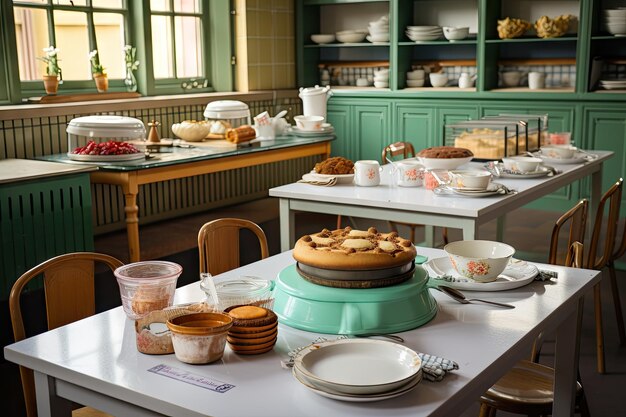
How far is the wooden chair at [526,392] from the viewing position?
6.51ft

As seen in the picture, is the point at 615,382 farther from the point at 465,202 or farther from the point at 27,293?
the point at 27,293

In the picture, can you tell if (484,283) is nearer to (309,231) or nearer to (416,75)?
(309,231)

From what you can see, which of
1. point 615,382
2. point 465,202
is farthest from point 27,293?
point 615,382

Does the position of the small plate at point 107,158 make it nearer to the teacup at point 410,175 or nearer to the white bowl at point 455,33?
the teacup at point 410,175

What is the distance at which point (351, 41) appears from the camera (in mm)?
6672

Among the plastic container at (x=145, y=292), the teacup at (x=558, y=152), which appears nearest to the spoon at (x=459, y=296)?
the plastic container at (x=145, y=292)

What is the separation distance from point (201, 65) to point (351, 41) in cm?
134

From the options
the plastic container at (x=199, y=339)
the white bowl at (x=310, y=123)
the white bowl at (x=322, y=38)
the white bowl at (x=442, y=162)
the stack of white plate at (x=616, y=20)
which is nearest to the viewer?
the plastic container at (x=199, y=339)

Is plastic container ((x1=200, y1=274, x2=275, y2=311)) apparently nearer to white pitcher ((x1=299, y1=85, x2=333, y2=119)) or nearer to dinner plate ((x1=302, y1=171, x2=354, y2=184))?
dinner plate ((x1=302, y1=171, x2=354, y2=184))

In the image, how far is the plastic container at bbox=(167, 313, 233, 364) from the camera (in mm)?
1438

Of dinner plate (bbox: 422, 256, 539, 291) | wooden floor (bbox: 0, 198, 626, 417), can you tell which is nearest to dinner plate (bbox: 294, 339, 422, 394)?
dinner plate (bbox: 422, 256, 539, 291)

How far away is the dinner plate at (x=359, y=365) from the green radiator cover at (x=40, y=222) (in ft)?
8.12

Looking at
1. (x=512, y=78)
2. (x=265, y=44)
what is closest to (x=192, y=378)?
(x=512, y=78)

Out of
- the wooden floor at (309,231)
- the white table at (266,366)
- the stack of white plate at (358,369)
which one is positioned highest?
the stack of white plate at (358,369)
